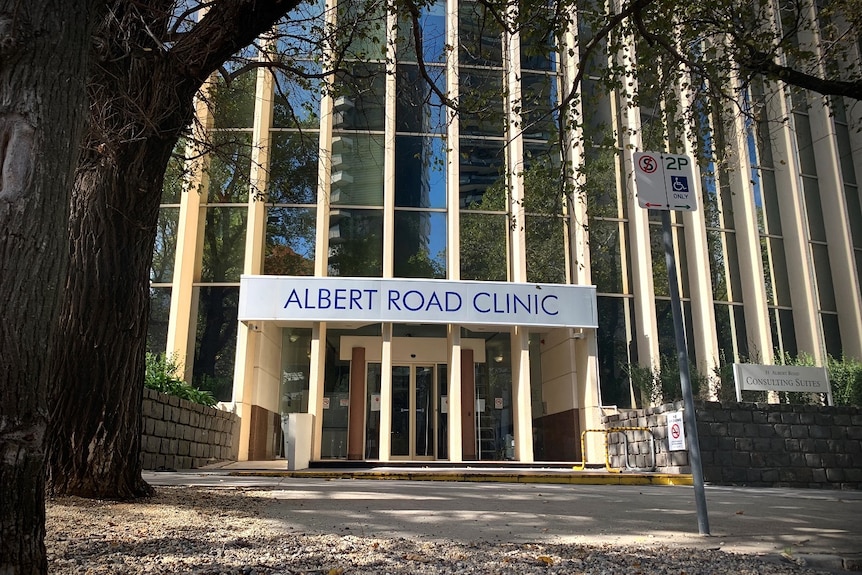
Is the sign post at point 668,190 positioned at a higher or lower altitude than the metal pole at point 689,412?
higher

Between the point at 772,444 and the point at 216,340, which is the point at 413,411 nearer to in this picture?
the point at 216,340

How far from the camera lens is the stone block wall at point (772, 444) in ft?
40.5

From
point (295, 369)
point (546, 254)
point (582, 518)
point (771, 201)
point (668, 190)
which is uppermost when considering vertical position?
point (771, 201)

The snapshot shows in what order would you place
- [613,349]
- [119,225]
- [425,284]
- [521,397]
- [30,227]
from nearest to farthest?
1. [30,227]
2. [119,225]
3. [425,284]
4. [521,397]
5. [613,349]

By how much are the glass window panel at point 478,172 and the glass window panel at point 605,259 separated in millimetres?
2867

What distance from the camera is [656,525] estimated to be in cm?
530

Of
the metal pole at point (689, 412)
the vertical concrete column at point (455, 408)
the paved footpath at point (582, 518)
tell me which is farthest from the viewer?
the vertical concrete column at point (455, 408)

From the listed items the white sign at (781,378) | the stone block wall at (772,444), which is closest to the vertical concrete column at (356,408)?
the stone block wall at (772,444)

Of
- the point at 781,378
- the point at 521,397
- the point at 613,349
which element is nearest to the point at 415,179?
the point at 521,397

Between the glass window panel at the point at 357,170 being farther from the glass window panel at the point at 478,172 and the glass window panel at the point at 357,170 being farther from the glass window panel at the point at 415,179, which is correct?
the glass window panel at the point at 478,172

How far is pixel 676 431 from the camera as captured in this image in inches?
472

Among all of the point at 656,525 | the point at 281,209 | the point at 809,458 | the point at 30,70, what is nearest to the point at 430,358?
the point at 281,209

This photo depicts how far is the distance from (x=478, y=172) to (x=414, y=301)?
14.3 ft

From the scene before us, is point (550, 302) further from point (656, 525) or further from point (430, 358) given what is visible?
point (656, 525)
